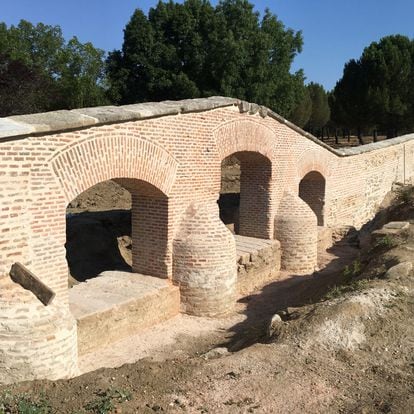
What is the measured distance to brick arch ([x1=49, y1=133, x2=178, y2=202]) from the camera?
6.12m

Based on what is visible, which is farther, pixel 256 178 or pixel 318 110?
pixel 318 110

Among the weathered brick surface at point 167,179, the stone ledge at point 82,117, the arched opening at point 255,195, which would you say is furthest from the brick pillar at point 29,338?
the arched opening at point 255,195

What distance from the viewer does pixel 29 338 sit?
16.3ft

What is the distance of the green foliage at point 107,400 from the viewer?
382cm

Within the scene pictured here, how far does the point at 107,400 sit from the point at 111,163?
12.0 feet

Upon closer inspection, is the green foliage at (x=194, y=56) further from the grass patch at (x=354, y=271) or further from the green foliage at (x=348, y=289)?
the green foliage at (x=348, y=289)

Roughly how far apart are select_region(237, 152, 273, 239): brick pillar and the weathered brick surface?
26 mm

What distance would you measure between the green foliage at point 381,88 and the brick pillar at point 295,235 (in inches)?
871

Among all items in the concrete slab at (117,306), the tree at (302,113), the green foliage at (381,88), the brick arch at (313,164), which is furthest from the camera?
the tree at (302,113)

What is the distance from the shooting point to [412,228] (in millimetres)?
9508

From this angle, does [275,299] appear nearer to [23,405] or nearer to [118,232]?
[118,232]

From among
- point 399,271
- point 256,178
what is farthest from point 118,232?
point 399,271

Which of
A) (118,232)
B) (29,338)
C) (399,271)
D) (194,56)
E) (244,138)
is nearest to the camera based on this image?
(29,338)

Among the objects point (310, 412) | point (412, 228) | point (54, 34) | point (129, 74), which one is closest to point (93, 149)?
point (310, 412)
